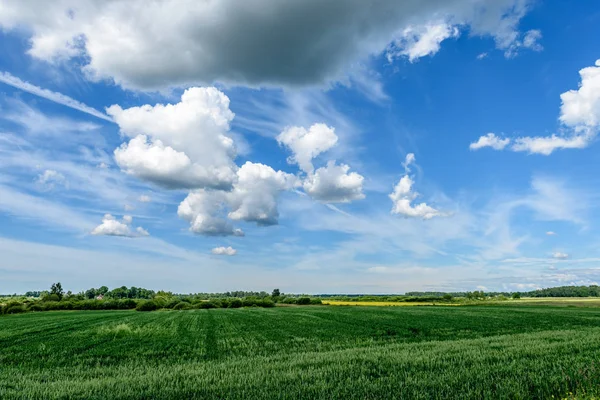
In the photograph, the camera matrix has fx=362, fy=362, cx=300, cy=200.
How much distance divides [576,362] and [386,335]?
1533 cm

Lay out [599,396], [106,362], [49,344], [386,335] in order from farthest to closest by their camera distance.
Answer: [386,335] < [49,344] < [106,362] < [599,396]

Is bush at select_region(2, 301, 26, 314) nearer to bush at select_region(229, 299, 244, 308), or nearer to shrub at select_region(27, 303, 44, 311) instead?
shrub at select_region(27, 303, 44, 311)

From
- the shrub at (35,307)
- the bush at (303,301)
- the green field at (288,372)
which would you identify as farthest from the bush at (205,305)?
the green field at (288,372)

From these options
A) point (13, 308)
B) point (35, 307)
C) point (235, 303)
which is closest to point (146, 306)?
point (235, 303)

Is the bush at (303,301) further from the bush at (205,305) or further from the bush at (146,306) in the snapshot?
the bush at (146,306)

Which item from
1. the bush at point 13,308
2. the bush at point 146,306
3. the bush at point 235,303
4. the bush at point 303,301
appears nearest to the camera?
the bush at point 13,308

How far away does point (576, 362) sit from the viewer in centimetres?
1416

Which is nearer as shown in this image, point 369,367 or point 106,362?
point 369,367

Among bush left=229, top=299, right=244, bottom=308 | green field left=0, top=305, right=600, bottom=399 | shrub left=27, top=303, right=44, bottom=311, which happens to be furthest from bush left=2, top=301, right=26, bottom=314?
green field left=0, top=305, right=600, bottom=399

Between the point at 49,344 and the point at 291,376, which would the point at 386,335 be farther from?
the point at 49,344

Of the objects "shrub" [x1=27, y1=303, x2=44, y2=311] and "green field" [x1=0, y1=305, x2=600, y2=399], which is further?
"shrub" [x1=27, y1=303, x2=44, y2=311]

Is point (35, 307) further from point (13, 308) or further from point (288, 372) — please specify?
point (288, 372)

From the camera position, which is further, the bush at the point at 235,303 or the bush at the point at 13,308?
the bush at the point at 235,303

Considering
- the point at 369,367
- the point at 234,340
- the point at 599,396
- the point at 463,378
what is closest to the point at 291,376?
the point at 369,367
